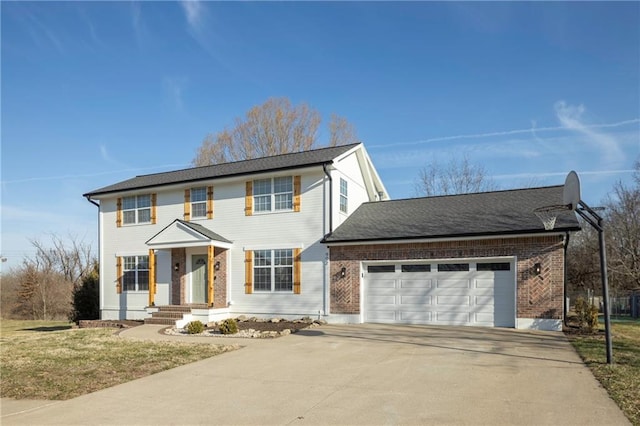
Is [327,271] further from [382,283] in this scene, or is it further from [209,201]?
[209,201]

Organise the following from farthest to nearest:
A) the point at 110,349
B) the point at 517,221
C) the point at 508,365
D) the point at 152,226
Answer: the point at 152,226 < the point at 517,221 < the point at 110,349 < the point at 508,365

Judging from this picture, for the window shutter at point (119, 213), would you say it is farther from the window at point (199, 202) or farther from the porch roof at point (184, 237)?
the window at point (199, 202)

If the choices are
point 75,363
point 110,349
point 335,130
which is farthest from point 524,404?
point 335,130

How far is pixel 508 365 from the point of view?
8.66m

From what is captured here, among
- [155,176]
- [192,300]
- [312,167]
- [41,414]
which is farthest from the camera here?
[155,176]

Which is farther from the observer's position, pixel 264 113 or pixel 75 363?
pixel 264 113

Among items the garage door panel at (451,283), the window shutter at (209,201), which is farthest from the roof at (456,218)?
the window shutter at (209,201)

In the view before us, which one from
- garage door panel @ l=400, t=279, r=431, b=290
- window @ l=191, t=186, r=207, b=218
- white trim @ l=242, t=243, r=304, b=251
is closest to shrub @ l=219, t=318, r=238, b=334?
white trim @ l=242, t=243, r=304, b=251

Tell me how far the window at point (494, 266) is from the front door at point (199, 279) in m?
10.5

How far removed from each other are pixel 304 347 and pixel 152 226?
1198 centimetres

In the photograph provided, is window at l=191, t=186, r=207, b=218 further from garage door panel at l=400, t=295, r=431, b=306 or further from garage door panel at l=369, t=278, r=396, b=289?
garage door panel at l=400, t=295, r=431, b=306

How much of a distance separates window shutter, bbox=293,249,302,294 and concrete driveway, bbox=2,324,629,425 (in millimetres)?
6287

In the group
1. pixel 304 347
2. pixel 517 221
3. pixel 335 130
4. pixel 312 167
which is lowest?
pixel 304 347

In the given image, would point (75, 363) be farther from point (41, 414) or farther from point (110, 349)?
point (41, 414)
